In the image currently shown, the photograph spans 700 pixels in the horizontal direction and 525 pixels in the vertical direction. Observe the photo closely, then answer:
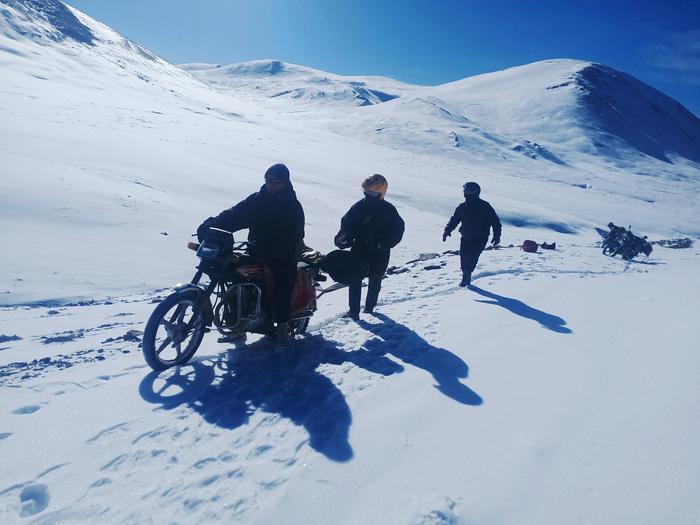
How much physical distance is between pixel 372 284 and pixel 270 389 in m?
2.78

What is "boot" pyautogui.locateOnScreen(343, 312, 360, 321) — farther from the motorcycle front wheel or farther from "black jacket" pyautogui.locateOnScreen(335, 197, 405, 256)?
the motorcycle front wheel

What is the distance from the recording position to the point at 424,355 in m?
4.66

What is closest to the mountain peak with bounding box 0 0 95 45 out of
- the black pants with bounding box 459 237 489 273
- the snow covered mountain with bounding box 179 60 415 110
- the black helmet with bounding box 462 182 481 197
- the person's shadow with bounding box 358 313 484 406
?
the snow covered mountain with bounding box 179 60 415 110

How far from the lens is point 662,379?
3961mm

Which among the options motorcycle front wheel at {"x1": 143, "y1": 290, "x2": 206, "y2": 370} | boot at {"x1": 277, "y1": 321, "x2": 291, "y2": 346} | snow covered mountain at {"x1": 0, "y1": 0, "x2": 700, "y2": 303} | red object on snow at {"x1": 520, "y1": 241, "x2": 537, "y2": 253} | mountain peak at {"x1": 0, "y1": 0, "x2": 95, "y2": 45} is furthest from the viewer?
mountain peak at {"x1": 0, "y1": 0, "x2": 95, "y2": 45}

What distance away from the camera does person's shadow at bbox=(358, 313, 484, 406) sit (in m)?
3.79

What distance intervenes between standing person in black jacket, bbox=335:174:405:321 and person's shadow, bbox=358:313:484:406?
0.66 meters

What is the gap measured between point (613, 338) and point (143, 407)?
4.71 metres

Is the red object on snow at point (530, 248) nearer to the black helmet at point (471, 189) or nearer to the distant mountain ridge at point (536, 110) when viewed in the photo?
the black helmet at point (471, 189)

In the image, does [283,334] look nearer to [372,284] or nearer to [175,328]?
[175,328]

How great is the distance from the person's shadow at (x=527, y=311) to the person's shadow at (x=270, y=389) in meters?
2.39

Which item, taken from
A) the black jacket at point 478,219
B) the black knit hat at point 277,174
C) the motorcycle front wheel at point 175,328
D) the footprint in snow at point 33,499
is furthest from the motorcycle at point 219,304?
the black jacket at point 478,219

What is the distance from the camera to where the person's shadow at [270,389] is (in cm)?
322

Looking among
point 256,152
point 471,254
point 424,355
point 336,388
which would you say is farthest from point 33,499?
point 256,152
